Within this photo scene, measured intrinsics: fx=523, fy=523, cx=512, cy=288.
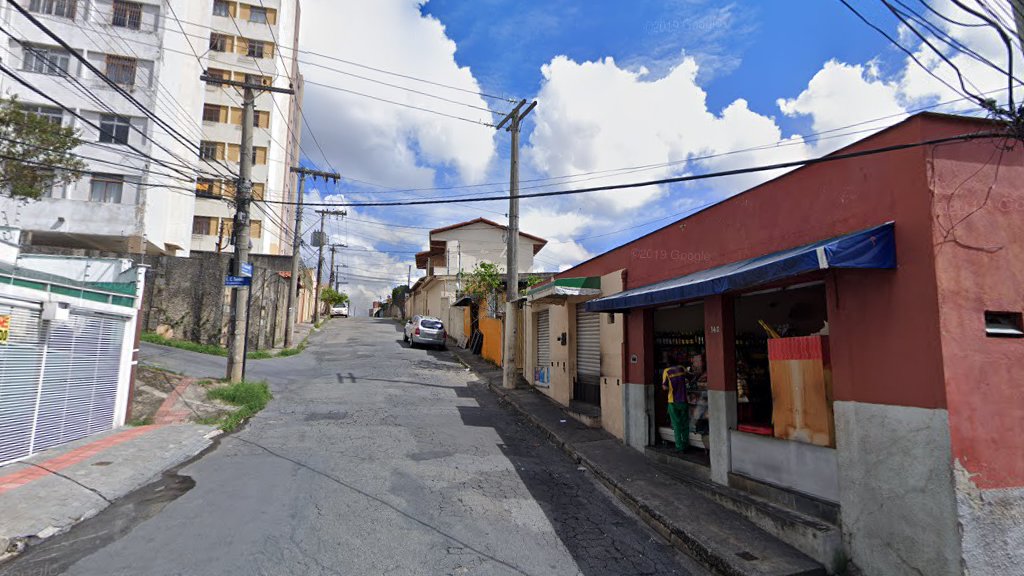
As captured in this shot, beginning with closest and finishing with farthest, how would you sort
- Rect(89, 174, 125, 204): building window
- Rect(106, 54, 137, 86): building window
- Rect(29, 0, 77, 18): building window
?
Rect(89, 174, 125, 204): building window, Rect(29, 0, 77, 18): building window, Rect(106, 54, 137, 86): building window

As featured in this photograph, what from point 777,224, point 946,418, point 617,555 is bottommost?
point 617,555

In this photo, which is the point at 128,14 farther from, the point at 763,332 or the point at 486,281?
the point at 763,332

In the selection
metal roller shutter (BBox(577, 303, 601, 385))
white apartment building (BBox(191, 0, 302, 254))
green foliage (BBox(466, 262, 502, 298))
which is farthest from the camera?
white apartment building (BBox(191, 0, 302, 254))

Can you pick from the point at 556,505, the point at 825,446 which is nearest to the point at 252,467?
the point at 556,505

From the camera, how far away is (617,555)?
4.99m

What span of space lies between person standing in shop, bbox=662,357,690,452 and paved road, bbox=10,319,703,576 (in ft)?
4.78

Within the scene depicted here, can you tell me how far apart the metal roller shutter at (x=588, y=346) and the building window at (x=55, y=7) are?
3034cm

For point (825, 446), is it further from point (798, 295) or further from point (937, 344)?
point (798, 295)

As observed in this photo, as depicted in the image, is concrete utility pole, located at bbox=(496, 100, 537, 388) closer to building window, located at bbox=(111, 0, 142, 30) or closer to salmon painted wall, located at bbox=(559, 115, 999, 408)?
salmon painted wall, located at bbox=(559, 115, 999, 408)

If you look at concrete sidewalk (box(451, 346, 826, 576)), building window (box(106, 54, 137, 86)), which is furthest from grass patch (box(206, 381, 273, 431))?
building window (box(106, 54, 137, 86))

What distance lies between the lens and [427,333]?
2462 cm

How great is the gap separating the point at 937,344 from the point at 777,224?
7.22 feet

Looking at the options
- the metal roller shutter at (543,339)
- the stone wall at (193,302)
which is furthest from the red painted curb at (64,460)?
the stone wall at (193,302)

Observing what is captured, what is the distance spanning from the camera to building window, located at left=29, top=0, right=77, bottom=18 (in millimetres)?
25047
